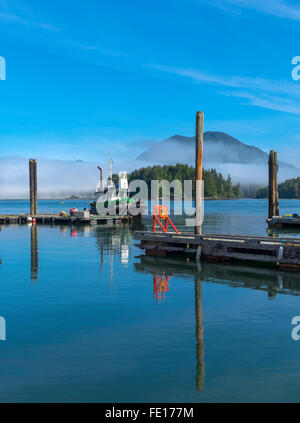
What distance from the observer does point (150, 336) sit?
443 inches

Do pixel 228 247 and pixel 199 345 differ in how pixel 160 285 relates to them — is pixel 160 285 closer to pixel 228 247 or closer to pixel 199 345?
pixel 228 247

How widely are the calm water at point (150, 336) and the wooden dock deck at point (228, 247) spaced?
0.79 m

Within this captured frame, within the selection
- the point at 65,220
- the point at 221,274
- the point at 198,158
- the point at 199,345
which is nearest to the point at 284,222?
the point at 198,158

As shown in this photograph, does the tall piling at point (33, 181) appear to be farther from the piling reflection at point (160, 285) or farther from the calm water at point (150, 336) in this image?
the piling reflection at point (160, 285)

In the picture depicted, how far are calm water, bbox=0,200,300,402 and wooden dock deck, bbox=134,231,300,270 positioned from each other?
79 cm

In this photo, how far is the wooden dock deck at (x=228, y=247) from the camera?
68.4 ft

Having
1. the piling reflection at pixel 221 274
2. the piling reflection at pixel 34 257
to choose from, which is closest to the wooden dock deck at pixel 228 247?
the piling reflection at pixel 221 274

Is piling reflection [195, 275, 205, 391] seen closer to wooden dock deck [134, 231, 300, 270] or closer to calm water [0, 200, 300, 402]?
calm water [0, 200, 300, 402]

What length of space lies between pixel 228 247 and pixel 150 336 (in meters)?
12.8

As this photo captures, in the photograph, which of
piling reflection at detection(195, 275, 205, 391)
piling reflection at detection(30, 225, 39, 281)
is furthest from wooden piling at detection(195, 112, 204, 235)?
piling reflection at detection(30, 225, 39, 281)

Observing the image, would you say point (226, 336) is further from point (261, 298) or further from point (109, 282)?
point (109, 282)
